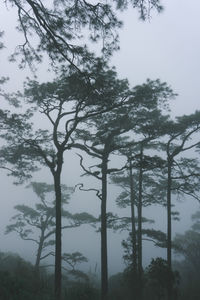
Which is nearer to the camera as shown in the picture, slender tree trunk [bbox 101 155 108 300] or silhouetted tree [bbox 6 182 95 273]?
slender tree trunk [bbox 101 155 108 300]

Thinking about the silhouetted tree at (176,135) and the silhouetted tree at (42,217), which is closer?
the silhouetted tree at (176,135)

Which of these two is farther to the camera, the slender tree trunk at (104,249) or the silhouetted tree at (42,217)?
the silhouetted tree at (42,217)

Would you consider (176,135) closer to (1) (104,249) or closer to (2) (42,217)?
(1) (104,249)

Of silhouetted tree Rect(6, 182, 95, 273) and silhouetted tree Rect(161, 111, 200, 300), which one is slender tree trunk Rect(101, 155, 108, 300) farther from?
silhouetted tree Rect(6, 182, 95, 273)

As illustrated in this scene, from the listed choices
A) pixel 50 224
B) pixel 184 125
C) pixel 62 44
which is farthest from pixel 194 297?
pixel 62 44

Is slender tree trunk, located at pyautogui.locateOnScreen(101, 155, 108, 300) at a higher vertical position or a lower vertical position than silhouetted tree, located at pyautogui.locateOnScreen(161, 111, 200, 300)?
lower

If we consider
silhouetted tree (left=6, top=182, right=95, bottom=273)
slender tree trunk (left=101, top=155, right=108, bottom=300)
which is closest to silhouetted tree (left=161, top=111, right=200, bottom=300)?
slender tree trunk (left=101, top=155, right=108, bottom=300)

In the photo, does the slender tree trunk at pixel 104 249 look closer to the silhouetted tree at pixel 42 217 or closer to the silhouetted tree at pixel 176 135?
the silhouetted tree at pixel 176 135

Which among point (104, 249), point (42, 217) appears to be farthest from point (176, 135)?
point (42, 217)

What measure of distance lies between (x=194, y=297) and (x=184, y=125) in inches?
382

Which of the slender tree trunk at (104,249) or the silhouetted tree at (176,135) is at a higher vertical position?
the silhouetted tree at (176,135)

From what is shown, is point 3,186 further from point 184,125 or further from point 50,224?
point 184,125

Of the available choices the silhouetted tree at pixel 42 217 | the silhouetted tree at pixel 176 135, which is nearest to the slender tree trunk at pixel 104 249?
the silhouetted tree at pixel 176 135

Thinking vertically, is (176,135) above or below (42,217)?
above
